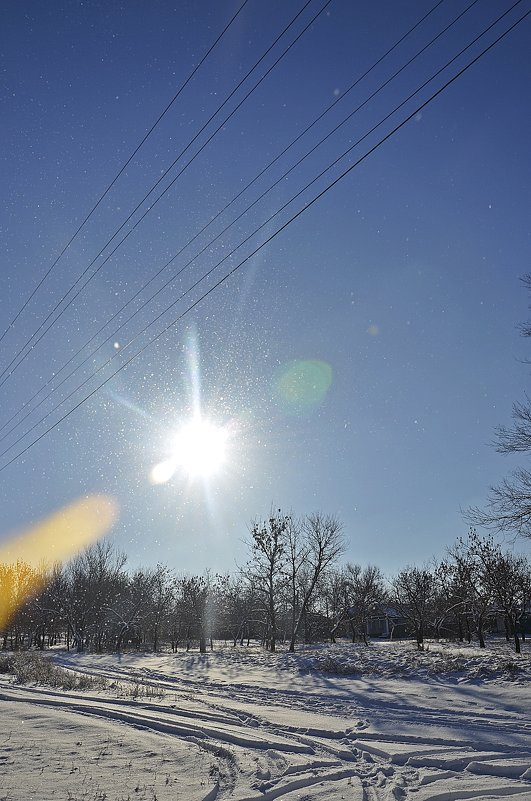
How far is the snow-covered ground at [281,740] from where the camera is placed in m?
6.42

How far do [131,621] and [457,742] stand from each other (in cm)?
4636

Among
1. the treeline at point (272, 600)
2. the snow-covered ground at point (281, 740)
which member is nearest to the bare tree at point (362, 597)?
the treeline at point (272, 600)

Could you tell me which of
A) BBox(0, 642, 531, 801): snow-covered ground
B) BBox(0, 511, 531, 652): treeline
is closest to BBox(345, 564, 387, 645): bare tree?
BBox(0, 511, 531, 652): treeline

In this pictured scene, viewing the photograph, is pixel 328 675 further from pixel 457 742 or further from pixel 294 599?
pixel 294 599

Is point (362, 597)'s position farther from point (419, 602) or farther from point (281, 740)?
point (281, 740)

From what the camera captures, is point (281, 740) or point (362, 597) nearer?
point (281, 740)

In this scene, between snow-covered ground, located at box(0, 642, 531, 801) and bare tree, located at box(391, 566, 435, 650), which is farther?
bare tree, located at box(391, 566, 435, 650)

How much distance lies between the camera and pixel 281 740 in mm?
9211

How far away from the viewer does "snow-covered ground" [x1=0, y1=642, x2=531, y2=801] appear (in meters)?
6.42

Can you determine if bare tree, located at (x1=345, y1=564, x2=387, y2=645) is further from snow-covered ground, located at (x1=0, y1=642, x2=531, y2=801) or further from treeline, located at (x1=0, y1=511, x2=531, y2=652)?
snow-covered ground, located at (x1=0, y1=642, x2=531, y2=801)

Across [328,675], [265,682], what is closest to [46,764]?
[265,682]

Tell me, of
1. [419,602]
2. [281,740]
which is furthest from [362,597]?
[281,740]

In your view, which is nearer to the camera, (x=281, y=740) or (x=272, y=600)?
(x=281, y=740)

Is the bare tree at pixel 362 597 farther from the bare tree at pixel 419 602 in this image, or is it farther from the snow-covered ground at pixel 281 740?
the snow-covered ground at pixel 281 740
